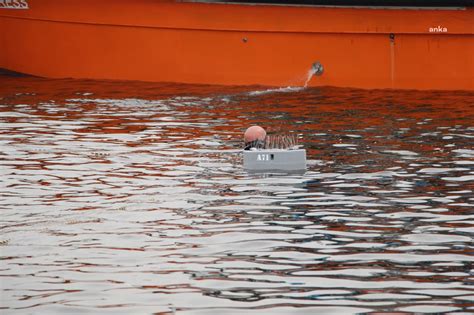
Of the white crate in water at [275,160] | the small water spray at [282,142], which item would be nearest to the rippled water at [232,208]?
the white crate in water at [275,160]

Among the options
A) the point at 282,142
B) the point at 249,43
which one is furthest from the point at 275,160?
the point at 249,43

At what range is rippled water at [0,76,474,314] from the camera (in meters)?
10.1

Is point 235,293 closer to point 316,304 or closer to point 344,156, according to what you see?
point 316,304

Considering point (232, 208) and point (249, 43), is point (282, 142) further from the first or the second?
point (249, 43)

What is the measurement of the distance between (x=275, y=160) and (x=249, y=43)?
7756 millimetres

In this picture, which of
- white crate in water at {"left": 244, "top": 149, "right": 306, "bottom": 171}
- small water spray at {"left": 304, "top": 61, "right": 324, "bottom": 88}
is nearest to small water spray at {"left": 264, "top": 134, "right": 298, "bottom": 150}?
white crate in water at {"left": 244, "top": 149, "right": 306, "bottom": 171}

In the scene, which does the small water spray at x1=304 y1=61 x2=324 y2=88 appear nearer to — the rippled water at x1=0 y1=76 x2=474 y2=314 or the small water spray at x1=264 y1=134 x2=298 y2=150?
the rippled water at x1=0 y1=76 x2=474 y2=314

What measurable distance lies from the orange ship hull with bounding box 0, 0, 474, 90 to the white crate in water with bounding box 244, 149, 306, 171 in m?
7.27

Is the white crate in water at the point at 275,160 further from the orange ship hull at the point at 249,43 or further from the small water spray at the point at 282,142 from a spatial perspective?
the orange ship hull at the point at 249,43

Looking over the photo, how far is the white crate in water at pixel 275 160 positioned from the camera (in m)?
15.4

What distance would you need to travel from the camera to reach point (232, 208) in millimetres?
13227

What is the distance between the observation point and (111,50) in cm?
2419

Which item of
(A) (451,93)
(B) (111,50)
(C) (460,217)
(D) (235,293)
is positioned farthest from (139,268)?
(B) (111,50)

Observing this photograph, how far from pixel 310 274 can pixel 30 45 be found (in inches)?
624
